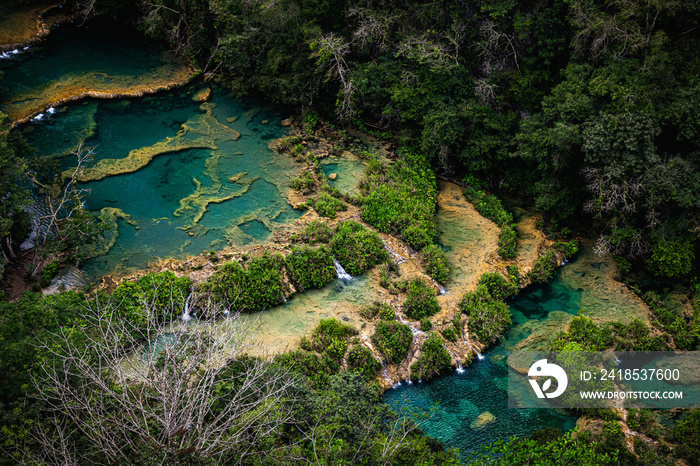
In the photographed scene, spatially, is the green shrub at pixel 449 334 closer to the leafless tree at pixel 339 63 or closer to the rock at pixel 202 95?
the leafless tree at pixel 339 63

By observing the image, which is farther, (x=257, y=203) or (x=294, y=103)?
(x=294, y=103)

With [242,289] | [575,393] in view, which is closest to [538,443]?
[575,393]

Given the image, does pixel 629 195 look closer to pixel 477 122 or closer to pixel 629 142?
pixel 629 142

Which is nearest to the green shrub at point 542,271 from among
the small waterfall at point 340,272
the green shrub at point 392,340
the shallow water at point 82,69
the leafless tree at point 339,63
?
A: the green shrub at point 392,340

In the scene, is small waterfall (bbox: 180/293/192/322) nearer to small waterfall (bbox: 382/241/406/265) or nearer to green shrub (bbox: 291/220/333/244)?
green shrub (bbox: 291/220/333/244)

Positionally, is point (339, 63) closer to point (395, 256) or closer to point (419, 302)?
point (395, 256)

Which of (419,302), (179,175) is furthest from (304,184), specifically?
(419,302)
